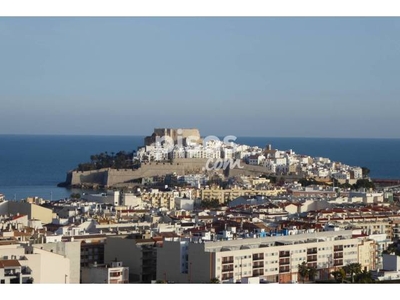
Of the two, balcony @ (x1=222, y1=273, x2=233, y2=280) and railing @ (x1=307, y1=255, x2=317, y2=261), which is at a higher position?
railing @ (x1=307, y1=255, x2=317, y2=261)

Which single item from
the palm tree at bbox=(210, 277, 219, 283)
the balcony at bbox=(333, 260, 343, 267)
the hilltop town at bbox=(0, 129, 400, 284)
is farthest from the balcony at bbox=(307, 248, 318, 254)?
the palm tree at bbox=(210, 277, 219, 283)

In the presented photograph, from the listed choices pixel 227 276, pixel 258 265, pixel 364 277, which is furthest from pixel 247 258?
pixel 364 277

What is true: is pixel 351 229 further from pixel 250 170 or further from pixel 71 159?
pixel 71 159

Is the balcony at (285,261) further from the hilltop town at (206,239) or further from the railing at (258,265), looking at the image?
the railing at (258,265)

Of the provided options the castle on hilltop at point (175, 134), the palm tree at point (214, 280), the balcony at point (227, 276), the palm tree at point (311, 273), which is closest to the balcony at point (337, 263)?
the palm tree at point (311, 273)

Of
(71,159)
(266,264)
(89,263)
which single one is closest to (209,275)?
(266,264)

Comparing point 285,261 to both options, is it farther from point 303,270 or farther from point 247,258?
point 247,258

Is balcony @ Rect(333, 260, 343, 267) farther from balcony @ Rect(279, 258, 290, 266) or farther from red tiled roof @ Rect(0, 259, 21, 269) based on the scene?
red tiled roof @ Rect(0, 259, 21, 269)

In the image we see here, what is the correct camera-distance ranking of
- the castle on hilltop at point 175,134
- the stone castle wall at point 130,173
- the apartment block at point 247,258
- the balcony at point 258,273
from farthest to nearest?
the castle on hilltop at point 175,134
the stone castle wall at point 130,173
the balcony at point 258,273
the apartment block at point 247,258
